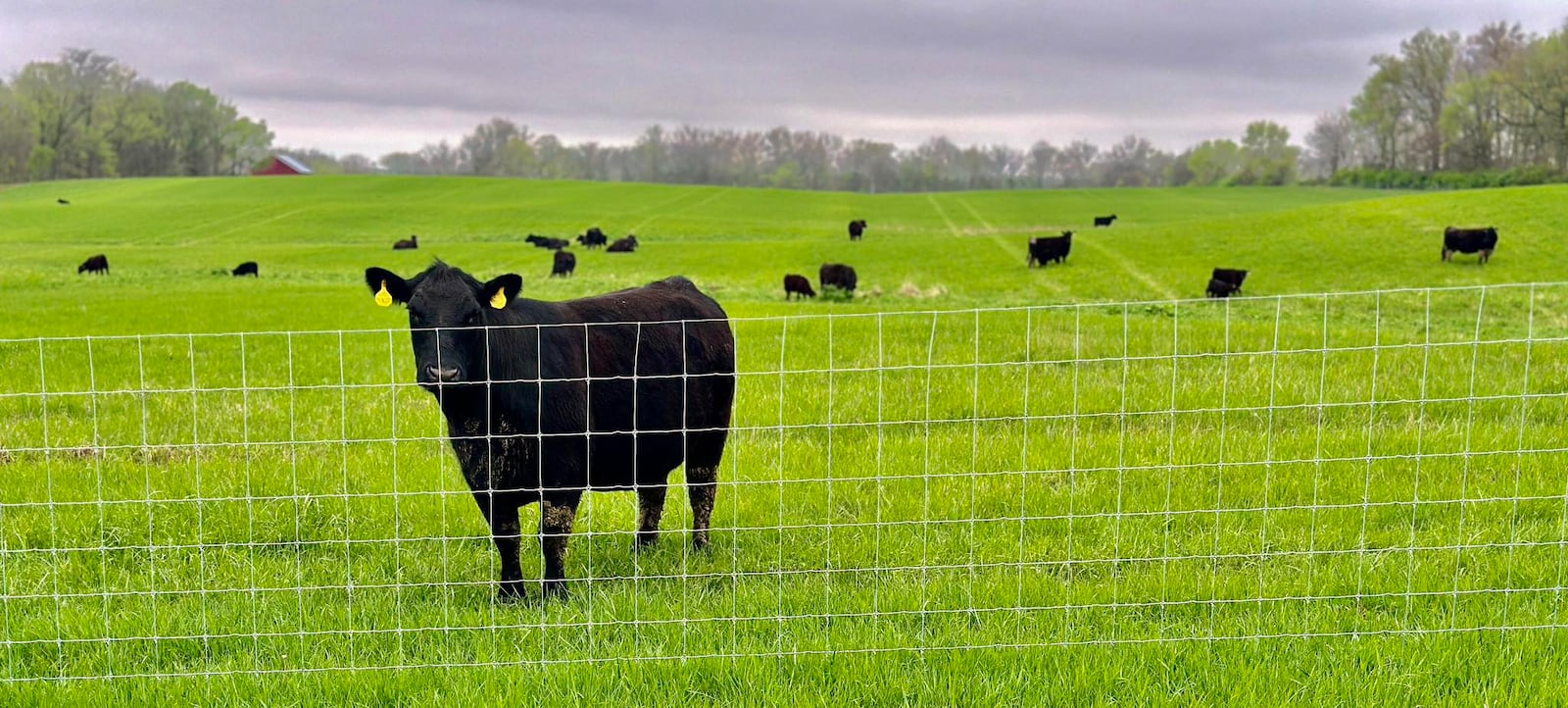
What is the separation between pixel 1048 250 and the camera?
138 ft

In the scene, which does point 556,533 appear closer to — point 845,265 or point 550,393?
point 550,393

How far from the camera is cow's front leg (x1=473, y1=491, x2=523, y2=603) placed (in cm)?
601

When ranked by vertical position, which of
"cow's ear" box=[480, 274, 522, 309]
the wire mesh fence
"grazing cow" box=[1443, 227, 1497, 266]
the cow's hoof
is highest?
"grazing cow" box=[1443, 227, 1497, 266]

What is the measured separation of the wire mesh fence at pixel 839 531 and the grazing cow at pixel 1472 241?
27.9 meters

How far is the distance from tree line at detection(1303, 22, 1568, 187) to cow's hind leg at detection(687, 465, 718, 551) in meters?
101

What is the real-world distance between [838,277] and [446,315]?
2897 centimetres

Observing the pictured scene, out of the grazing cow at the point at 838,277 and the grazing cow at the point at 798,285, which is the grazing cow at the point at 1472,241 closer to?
the grazing cow at the point at 838,277

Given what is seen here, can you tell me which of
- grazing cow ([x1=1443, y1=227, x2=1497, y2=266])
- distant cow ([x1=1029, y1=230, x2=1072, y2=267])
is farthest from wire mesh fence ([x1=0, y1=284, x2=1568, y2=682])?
distant cow ([x1=1029, y1=230, x2=1072, y2=267])

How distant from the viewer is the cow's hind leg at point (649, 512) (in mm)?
7117

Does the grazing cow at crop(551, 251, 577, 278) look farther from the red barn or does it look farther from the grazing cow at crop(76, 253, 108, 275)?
the red barn

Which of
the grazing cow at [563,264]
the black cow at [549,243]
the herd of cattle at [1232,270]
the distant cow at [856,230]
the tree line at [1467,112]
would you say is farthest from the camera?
the tree line at [1467,112]

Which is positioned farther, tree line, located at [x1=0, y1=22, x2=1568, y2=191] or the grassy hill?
tree line, located at [x1=0, y1=22, x2=1568, y2=191]

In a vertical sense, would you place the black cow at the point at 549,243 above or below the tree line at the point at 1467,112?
below

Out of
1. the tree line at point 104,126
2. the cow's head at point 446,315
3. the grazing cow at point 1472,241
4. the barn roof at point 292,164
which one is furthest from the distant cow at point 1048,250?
the barn roof at point 292,164
